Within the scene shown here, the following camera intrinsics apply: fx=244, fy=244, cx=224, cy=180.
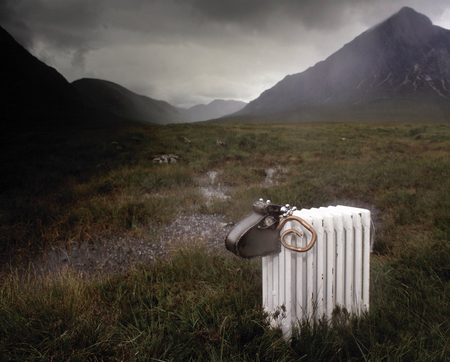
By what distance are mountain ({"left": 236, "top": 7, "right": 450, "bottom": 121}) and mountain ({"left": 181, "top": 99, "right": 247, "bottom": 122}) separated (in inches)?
256

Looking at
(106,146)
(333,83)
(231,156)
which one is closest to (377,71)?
(333,83)

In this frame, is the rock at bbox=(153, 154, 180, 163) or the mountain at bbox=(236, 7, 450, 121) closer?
the rock at bbox=(153, 154, 180, 163)

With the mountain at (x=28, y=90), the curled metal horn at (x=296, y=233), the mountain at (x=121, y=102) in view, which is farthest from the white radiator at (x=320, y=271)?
the mountain at (x=121, y=102)

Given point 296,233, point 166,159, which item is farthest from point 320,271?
point 166,159

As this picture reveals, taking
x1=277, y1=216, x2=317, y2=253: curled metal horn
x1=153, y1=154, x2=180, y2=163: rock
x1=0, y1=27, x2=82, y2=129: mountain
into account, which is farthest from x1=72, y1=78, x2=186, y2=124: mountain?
x1=277, y1=216, x2=317, y2=253: curled metal horn

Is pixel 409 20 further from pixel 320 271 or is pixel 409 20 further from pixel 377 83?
pixel 377 83

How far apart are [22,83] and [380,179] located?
352 inches

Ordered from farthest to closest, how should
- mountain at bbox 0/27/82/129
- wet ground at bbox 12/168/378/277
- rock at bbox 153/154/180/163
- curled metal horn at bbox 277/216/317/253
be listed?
rock at bbox 153/154/180/163 → mountain at bbox 0/27/82/129 → wet ground at bbox 12/168/378/277 → curled metal horn at bbox 277/216/317/253

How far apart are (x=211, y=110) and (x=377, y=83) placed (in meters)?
36.8

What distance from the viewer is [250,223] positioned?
1.25 m

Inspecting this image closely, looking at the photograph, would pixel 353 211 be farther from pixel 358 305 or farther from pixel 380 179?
pixel 380 179

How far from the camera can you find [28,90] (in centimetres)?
624

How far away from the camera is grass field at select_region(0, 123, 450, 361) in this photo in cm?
126

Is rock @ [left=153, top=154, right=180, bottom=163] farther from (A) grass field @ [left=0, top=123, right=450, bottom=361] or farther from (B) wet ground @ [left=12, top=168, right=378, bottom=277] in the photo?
(B) wet ground @ [left=12, top=168, right=378, bottom=277]
